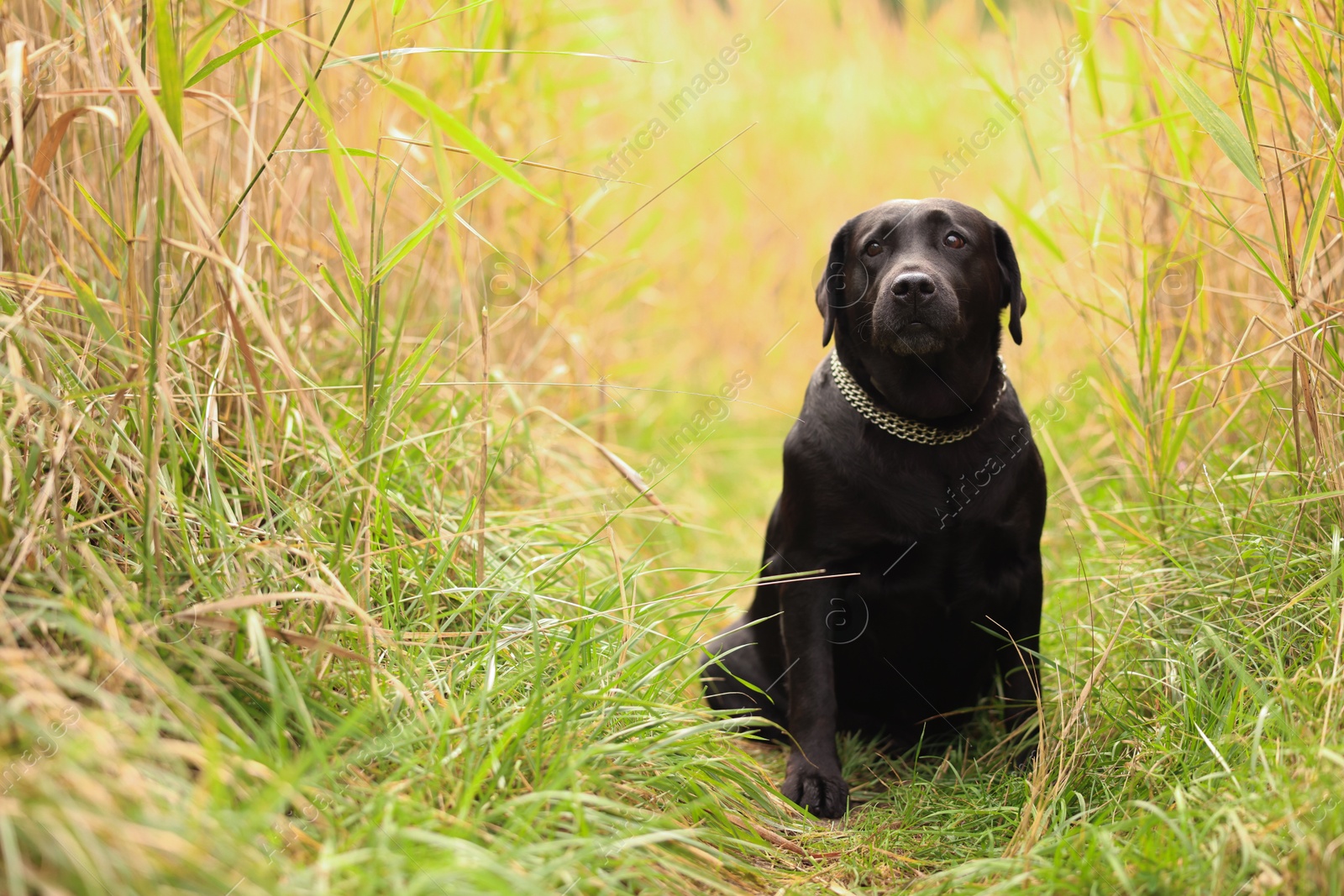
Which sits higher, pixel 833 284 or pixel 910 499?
pixel 833 284

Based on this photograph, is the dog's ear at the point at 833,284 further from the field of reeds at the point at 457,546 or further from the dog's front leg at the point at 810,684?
the dog's front leg at the point at 810,684

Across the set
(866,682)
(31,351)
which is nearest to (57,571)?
(31,351)

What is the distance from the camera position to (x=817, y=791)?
2.06 meters

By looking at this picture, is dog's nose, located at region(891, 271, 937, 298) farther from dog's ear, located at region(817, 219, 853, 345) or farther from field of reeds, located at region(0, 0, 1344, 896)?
field of reeds, located at region(0, 0, 1344, 896)

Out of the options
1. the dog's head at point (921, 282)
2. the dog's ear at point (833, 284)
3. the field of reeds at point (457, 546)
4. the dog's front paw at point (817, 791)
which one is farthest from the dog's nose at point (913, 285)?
the dog's front paw at point (817, 791)

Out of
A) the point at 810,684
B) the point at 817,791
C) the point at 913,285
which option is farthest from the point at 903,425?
the point at 817,791

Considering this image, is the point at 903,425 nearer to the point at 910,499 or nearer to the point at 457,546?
the point at 910,499

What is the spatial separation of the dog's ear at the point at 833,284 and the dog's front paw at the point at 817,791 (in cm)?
93

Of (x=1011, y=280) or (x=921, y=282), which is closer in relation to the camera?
(x=921, y=282)

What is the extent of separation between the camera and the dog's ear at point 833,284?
2377 mm

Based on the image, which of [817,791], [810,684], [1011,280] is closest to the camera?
[817,791]

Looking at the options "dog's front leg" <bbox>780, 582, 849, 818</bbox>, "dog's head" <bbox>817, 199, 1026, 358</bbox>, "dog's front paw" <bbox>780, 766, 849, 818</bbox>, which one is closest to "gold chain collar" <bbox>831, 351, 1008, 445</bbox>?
"dog's head" <bbox>817, 199, 1026, 358</bbox>

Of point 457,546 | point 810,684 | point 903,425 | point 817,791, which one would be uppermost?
point 903,425

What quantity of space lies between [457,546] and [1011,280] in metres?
1.36
